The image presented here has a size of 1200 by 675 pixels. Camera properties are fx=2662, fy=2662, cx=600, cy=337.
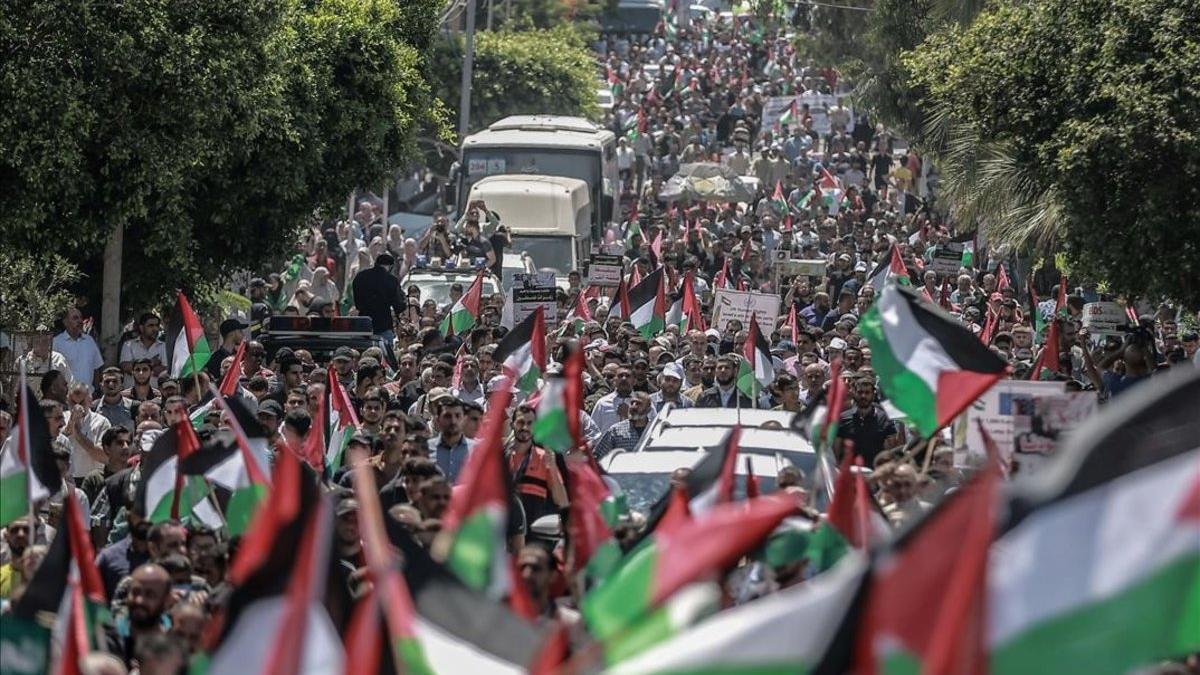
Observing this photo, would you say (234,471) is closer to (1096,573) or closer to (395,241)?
(1096,573)

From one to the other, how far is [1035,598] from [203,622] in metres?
3.54

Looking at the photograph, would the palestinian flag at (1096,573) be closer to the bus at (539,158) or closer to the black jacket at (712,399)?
the black jacket at (712,399)

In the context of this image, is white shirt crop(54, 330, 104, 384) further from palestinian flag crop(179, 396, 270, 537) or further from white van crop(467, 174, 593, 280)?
white van crop(467, 174, 593, 280)

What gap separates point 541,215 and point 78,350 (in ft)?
45.1

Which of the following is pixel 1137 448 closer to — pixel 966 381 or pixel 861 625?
pixel 861 625

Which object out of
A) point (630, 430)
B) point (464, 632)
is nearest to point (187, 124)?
point (630, 430)

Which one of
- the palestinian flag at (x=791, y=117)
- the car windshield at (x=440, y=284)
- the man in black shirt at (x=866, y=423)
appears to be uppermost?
the man in black shirt at (x=866, y=423)

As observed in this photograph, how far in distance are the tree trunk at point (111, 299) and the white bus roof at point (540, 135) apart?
15.5 m

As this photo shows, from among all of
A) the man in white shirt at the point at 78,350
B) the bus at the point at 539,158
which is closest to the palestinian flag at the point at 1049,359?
the man in white shirt at the point at 78,350

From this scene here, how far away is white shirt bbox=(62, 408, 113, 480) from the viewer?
15125 mm

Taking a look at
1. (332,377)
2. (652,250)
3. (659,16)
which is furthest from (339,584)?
(659,16)

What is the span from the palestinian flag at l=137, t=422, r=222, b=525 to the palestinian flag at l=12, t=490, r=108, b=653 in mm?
1954

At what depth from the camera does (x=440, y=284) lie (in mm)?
26312

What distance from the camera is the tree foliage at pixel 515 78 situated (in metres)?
47.2
